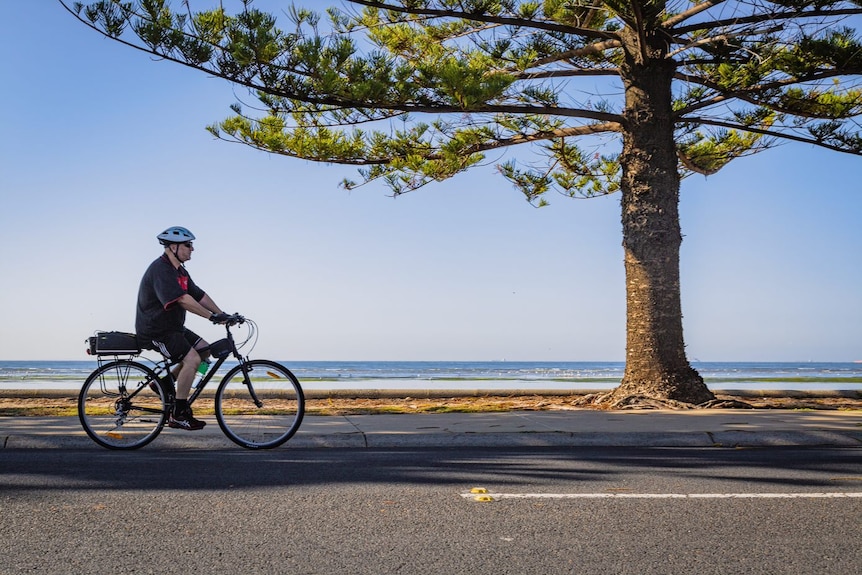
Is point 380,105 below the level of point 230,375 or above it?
above

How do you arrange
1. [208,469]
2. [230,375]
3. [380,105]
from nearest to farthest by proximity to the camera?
[208,469] → [230,375] → [380,105]

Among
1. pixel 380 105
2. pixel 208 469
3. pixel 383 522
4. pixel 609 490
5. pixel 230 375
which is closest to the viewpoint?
pixel 383 522

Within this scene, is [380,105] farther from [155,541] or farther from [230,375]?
[155,541]

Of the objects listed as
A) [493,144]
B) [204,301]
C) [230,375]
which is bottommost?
[230,375]

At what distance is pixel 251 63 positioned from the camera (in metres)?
→ 11.4

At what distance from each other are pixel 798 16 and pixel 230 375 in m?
9.29

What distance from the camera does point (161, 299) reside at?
6910mm

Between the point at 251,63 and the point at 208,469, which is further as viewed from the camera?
the point at 251,63

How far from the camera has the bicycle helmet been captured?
280 inches

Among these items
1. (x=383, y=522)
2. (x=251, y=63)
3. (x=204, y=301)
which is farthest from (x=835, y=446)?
(x=251, y=63)

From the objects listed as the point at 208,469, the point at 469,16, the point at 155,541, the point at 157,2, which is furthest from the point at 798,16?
the point at 155,541

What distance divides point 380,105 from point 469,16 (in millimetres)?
1829

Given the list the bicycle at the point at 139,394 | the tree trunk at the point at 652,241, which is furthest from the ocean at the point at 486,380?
the bicycle at the point at 139,394

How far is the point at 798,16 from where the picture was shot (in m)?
11.5
